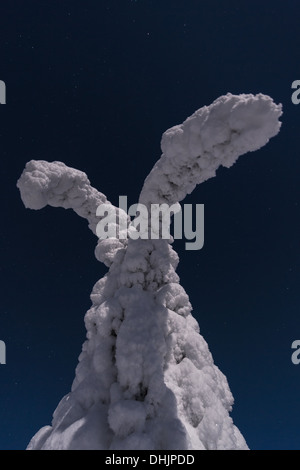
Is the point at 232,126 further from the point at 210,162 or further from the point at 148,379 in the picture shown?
the point at 148,379

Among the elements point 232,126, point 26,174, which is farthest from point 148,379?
point 26,174

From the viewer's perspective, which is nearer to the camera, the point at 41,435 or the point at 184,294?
the point at 41,435

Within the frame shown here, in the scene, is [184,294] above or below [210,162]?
below

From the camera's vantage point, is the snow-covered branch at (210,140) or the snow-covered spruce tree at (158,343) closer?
the snow-covered spruce tree at (158,343)

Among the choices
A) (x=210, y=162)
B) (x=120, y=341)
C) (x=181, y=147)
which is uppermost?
(x=181, y=147)

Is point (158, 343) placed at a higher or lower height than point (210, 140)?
lower

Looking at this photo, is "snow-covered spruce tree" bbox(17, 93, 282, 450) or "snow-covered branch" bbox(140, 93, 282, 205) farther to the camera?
"snow-covered branch" bbox(140, 93, 282, 205)
